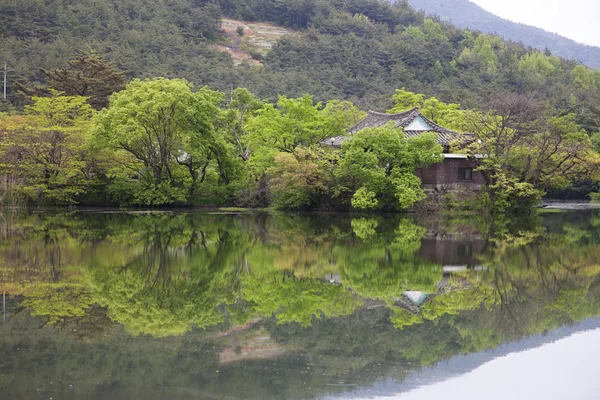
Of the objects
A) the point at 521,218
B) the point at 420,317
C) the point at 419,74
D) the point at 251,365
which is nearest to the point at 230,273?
the point at 420,317

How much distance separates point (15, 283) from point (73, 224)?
43.0ft

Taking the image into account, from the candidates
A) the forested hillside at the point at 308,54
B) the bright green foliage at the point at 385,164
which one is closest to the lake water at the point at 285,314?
the bright green foliage at the point at 385,164

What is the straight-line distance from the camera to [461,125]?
39.1 meters

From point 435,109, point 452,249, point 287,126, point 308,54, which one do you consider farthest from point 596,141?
point 308,54

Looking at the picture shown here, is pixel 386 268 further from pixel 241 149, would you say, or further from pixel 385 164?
pixel 241 149

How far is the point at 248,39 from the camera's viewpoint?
324 ft

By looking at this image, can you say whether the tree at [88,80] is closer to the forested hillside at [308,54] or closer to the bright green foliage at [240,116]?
the bright green foliage at [240,116]

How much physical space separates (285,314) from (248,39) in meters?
90.5

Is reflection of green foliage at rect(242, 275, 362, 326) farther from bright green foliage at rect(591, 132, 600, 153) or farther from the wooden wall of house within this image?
bright green foliage at rect(591, 132, 600, 153)

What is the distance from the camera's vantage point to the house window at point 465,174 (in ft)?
126

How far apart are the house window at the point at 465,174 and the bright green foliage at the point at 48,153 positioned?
1953 centimetres

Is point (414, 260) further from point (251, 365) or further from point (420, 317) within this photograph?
point (251, 365)

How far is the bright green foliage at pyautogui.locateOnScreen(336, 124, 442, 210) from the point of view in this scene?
32375 mm

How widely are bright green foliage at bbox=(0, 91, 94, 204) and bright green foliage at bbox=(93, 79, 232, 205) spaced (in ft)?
6.02
